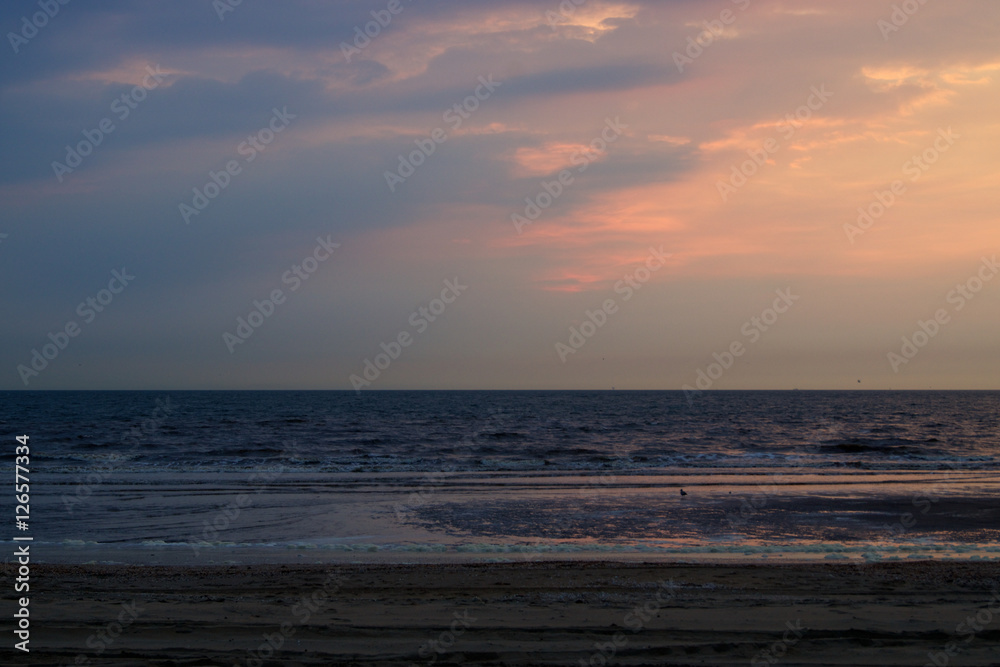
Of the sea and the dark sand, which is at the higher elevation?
the dark sand

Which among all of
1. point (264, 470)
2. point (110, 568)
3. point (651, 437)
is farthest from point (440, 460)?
point (110, 568)

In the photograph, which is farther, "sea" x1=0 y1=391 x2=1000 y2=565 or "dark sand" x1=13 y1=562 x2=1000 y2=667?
"sea" x1=0 y1=391 x2=1000 y2=565

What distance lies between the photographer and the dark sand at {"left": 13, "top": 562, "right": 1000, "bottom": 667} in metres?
6.99

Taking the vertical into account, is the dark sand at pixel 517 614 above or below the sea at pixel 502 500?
above

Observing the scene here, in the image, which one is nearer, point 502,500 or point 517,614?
point 517,614

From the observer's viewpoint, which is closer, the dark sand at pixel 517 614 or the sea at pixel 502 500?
the dark sand at pixel 517 614

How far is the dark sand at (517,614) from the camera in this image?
6988mm

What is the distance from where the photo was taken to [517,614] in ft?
27.5

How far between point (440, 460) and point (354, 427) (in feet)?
Answer: 89.0

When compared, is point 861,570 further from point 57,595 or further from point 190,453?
point 190,453

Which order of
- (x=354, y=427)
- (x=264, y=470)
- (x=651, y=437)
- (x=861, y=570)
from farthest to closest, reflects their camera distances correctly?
(x=354, y=427) → (x=651, y=437) → (x=264, y=470) → (x=861, y=570)

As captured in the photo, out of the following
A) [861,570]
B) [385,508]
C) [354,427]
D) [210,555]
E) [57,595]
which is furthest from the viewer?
[354,427]

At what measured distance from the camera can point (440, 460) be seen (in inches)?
1393

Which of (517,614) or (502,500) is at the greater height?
(517,614)
